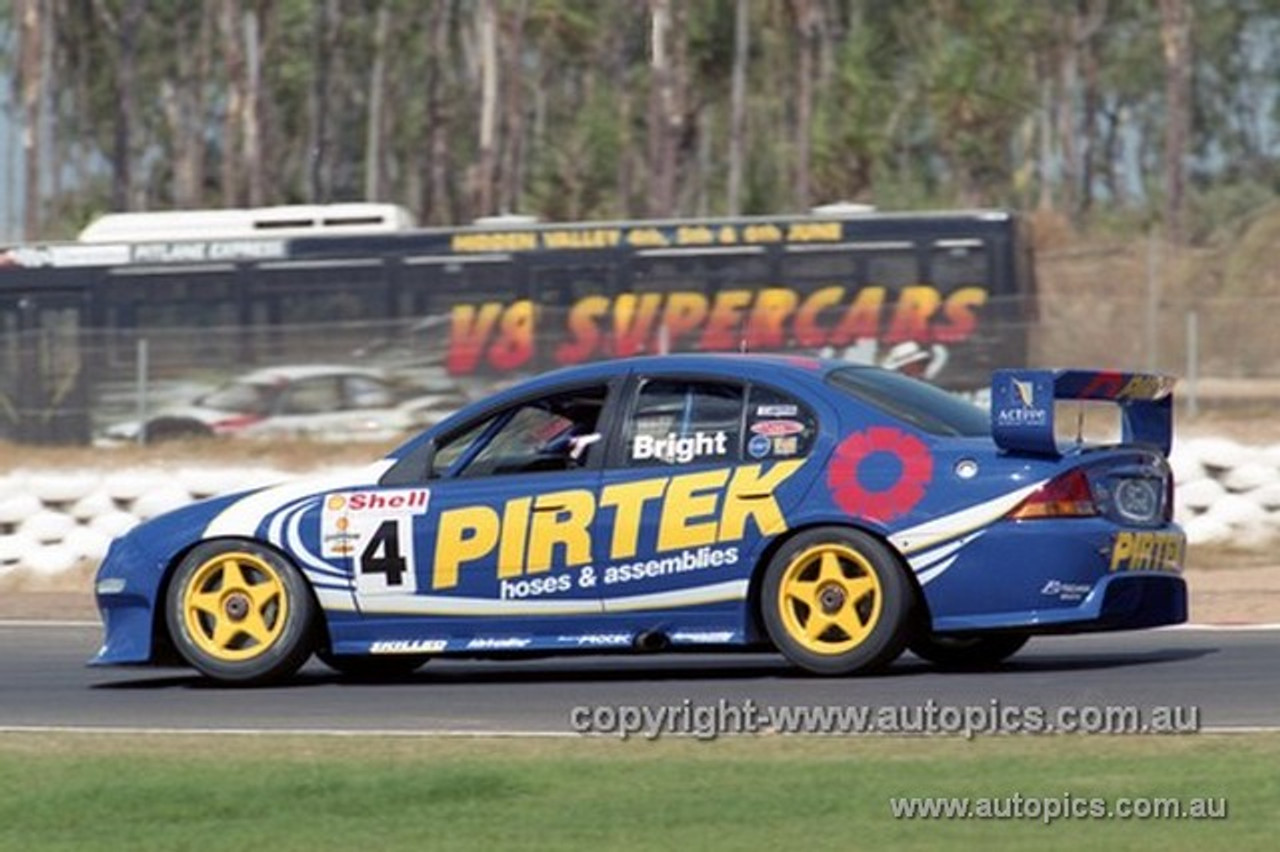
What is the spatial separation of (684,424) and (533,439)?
2.14ft

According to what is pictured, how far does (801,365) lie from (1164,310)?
13326 millimetres

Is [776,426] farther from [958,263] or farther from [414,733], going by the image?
[958,263]

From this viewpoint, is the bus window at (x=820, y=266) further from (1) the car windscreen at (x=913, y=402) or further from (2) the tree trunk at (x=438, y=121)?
(2) the tree trunk at (x=438, y=121)

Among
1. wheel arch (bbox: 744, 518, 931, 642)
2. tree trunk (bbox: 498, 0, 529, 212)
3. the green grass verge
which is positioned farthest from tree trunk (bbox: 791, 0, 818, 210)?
the green grass verge

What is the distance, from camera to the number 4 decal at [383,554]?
37.7 feet

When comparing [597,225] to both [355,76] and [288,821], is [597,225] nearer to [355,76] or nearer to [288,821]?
[288,821]

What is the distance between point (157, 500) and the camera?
816 inches

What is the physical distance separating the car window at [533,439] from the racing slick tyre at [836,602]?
1002 mm

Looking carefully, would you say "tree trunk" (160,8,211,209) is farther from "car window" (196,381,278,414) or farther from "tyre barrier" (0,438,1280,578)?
"tyre barrier" (0,438,1280,578)

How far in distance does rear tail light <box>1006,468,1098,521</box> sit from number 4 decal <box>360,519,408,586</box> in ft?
8.09

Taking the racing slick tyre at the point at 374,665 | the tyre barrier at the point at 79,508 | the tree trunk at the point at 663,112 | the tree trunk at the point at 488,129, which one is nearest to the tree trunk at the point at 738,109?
the tree trunk at the point at 488,129

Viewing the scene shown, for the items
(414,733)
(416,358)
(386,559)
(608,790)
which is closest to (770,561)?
(386,559)

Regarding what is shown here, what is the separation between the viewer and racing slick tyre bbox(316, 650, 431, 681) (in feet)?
39.0

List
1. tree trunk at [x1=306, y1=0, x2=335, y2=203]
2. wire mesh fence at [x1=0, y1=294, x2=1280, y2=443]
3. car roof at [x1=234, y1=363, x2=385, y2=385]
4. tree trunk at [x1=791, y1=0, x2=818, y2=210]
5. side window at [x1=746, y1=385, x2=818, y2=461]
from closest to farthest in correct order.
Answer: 1. side window at [x1=746, y1=385, x2=818, y2=461]
2. wire mesh fence at [x1=0, y1=294, x2=1280, y2=443]
3. car roof at [x1=234, y1=363, x2=385, y2=385]
4. tree trunk at [x1=791, y1=0, x2=818, y2=210]
5. tree trunk at [x1=306, y1=0, x2=335, y2=203]
